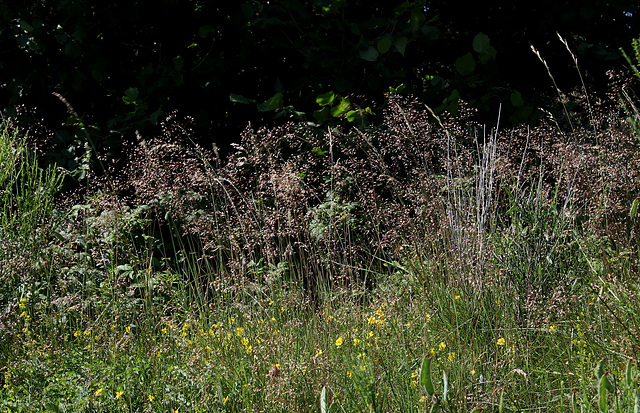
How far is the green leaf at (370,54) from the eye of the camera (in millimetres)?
4230

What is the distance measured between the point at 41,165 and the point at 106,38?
1.01 metres

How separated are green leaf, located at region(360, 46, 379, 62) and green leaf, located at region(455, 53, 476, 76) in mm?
597

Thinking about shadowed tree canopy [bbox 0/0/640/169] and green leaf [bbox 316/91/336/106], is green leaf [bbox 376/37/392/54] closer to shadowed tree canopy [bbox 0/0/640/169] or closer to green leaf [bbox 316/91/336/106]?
shadowed tree canopy [bbox 0/0/640/169]

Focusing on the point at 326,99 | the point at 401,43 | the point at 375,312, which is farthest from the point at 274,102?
the point at 375,312

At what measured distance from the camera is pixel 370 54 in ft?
13.9

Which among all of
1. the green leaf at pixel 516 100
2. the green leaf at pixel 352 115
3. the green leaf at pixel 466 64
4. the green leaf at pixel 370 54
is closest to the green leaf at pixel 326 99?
the green leaf at pixel 352 115

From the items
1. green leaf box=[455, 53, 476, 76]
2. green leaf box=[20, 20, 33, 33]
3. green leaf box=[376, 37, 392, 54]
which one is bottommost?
green leaf box=[455, 53, 476, 76]

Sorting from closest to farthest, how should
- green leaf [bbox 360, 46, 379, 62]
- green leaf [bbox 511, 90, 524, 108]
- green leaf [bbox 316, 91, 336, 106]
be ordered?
green leaf [bbox 316, 91, 336, 106]
green leaf [bbox 360, 46, 379, 62]
green leaf [bbox 511, 90, 524, 108]

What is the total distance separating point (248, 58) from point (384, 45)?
101 centimetres

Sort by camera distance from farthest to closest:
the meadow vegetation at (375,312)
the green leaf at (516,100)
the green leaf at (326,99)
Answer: the green leaf at (516,100)
the green leaf at (326,99)
the meadow vegetation at (375,312)

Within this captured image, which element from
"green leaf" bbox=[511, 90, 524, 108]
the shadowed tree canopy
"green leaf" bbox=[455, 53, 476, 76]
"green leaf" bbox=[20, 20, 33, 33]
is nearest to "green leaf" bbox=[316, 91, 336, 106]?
the shadowed tree canopy

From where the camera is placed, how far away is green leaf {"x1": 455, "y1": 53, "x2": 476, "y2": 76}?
436 centimetres

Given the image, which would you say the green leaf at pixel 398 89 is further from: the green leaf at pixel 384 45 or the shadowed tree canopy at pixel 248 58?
the green leaf at pixel 384 45

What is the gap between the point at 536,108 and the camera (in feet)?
15.9
